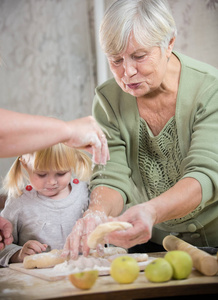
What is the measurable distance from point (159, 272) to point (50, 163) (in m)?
1.09

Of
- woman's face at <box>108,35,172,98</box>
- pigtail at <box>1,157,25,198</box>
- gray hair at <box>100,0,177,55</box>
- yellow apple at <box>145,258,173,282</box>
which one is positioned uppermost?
gray hair at <box>100,0,177,55</box>

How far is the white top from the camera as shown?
2.33 m

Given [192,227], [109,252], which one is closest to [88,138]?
[109,252]

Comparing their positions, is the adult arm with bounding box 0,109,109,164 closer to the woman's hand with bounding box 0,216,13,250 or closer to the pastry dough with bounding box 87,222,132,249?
the pastry dough with bounding box 87,222,132,249

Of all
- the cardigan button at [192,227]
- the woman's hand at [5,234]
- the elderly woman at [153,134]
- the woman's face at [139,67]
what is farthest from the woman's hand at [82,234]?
the woman's face at [139,67]

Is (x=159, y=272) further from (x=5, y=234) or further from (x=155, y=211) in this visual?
(x=5, y=234)

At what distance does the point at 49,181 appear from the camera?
7.66ft

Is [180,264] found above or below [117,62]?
below

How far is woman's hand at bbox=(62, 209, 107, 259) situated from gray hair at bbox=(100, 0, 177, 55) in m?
0.58

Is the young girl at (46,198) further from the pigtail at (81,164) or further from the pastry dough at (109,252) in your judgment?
the pastry dough at (109,252)

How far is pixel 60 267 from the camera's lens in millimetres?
1642

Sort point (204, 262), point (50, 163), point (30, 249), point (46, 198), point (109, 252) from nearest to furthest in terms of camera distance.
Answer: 1. point (204, 262)
2. point (109, 252)
3. point (30, 249)
4. point (50, 163)
5. point (46, 198)

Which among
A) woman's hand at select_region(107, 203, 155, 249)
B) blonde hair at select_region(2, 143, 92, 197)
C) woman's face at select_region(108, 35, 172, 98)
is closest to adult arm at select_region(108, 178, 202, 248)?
woman's hand at select_region(107, 203, 155, 249)

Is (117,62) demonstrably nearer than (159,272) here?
No
